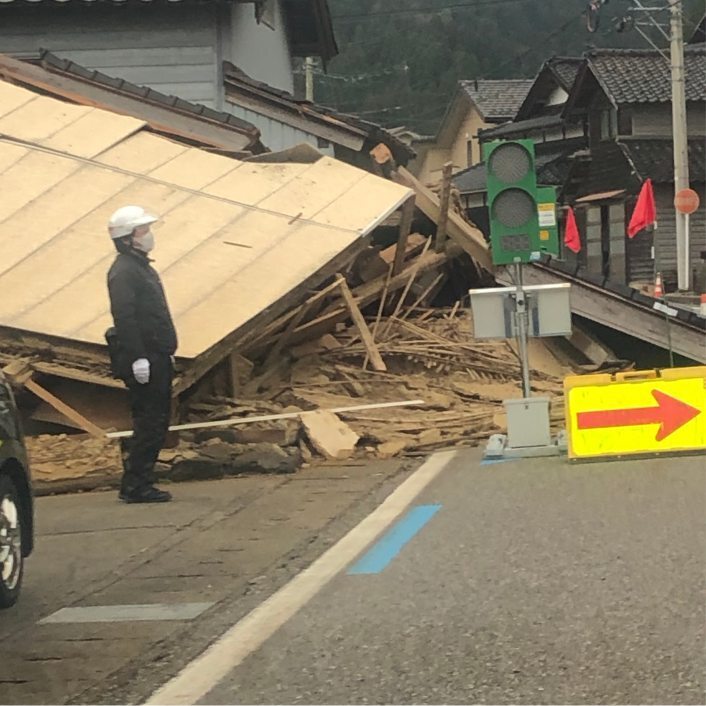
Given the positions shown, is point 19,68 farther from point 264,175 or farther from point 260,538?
point 260,538

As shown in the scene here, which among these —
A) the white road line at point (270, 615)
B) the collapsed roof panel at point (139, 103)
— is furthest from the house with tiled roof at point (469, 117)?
the white road line at point (270, 615)

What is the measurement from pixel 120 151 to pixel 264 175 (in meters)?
1.68

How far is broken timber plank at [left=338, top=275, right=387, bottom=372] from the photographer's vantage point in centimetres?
1276

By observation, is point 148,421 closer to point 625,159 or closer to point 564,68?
point 625,159

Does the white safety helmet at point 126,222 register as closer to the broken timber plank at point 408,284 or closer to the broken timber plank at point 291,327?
the broken timber plank at point 291,327

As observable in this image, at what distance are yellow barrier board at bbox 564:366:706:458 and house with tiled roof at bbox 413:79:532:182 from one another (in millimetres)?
55901

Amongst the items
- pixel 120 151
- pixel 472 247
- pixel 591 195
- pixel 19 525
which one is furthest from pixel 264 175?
pixel 591 195

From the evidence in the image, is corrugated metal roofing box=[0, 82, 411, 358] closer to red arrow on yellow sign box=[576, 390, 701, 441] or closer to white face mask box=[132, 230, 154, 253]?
white face mask box=[132, 230, 154, 253]

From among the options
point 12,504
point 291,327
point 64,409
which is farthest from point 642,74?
point 12,504

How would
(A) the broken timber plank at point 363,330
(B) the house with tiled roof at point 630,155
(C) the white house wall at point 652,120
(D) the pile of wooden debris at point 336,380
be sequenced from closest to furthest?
(D) the pile of wooden debris at point 336,380, (A) the broken timber plank at point 363,330, (B) the house with tiled roof at point 630,155, (C) the white house wall at point 652,120

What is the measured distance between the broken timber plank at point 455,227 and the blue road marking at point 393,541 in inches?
312

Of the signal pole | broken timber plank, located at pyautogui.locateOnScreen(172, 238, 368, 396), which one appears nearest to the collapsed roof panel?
broken timber plank, located at pyautogui.locateOnScreen(172, 238, 368, 396)

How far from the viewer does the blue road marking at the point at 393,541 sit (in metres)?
6.65

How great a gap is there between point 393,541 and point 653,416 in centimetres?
340
